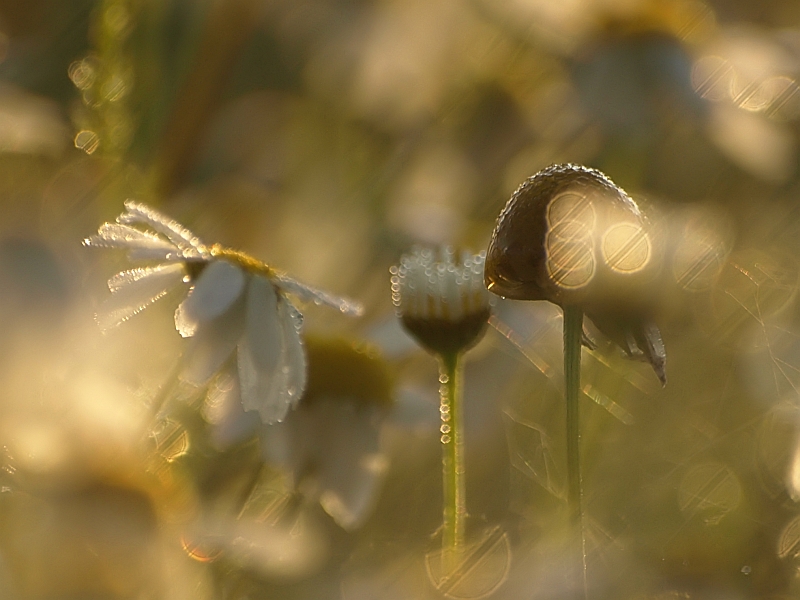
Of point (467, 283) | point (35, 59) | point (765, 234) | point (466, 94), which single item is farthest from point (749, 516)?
point (35, 59)

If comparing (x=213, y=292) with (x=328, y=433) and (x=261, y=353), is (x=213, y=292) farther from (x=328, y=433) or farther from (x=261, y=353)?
(x=328, y=433)

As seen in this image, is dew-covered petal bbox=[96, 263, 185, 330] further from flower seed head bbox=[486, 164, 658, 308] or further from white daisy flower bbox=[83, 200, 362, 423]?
flower seed head bbox=[486, 164, 658, 308]

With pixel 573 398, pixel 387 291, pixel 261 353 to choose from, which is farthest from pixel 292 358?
pixel 387 291

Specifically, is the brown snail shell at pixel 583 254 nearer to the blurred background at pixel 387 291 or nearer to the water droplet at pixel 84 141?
the blurred background at pixel 387 291

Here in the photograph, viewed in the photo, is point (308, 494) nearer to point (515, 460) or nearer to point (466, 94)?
point (515, 460)

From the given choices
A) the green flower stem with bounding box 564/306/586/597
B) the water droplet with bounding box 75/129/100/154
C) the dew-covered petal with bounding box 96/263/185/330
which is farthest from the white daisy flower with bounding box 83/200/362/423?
the water droplet with bounding box 75/129/100/154

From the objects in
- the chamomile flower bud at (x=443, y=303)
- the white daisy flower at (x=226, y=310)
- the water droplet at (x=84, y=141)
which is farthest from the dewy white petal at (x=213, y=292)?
the water droplet at (x=84, y=141)
